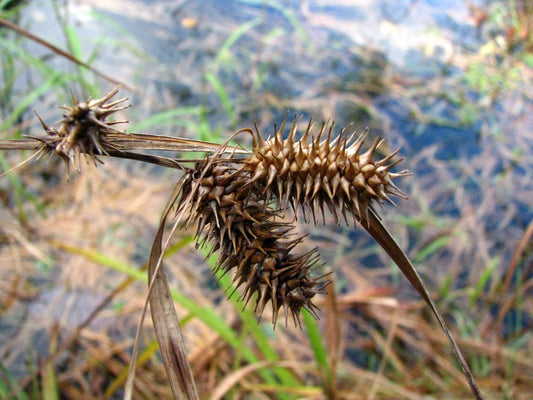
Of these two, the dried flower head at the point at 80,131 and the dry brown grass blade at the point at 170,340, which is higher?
the dried flower head at the point at 80,131

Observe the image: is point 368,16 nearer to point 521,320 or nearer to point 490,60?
point 490,60

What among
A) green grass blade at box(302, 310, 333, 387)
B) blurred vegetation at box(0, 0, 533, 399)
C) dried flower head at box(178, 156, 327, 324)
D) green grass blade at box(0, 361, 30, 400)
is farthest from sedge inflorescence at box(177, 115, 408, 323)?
green grass blade at box(0, 361, 30, 400)

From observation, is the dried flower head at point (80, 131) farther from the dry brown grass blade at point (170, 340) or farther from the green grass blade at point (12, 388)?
the green grass blade at point (12, 388)

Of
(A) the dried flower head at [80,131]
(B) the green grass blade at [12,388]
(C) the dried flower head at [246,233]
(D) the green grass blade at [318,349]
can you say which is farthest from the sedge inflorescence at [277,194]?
(B) the green grass blade at [12,388]

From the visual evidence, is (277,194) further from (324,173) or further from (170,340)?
(170,340)

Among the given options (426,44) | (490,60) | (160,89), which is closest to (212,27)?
(160,89)

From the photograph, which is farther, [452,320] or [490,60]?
[490,60]
